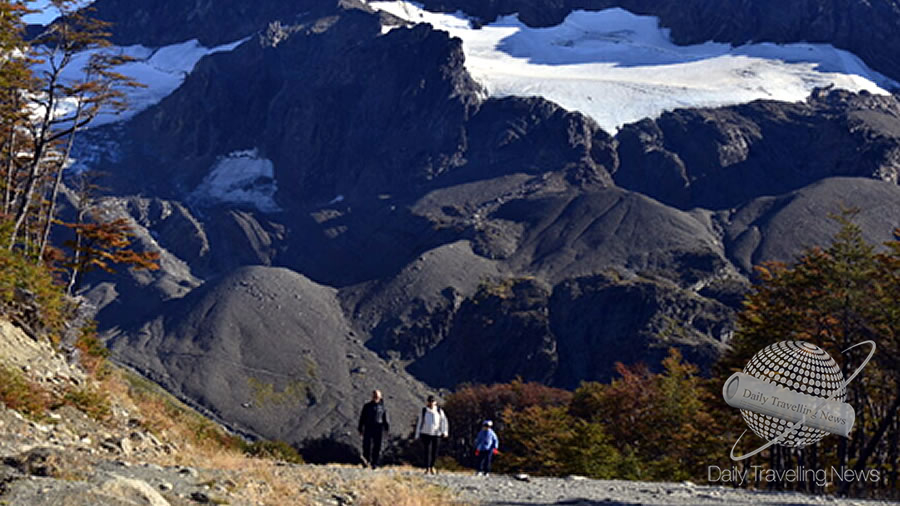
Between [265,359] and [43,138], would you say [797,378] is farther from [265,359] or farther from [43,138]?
[265,359]

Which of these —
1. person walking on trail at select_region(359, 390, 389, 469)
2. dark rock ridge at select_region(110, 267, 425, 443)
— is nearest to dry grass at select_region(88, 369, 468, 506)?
person walking on trail at select_region(359, 390, 389, 469)

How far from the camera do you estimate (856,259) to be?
110 feet

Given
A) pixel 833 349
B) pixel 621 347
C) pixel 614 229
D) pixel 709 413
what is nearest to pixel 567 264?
pixel 614 229

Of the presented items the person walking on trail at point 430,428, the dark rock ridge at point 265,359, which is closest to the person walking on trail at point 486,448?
the person walking on trail at point 430,428

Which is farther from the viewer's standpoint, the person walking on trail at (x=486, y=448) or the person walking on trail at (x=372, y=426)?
the person walking on trail at (x=486, y=448)

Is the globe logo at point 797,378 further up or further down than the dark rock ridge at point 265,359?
further up

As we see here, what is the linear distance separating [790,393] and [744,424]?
16460 mm

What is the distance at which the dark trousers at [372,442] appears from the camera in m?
21.1

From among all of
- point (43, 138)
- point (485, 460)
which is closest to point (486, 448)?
point (485, 460)

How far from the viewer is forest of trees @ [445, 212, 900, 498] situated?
32656 millimetres

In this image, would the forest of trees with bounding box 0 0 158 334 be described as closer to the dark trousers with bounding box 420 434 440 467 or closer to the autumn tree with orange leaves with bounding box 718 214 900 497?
the dark trousers with bounding box 420 434 440 467

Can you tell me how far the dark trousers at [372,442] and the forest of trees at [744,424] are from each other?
51.5 ft

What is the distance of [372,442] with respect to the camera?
21.6 meters

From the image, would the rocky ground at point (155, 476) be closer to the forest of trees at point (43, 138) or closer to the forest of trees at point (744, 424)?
the forest of trees at point (43, 138)
